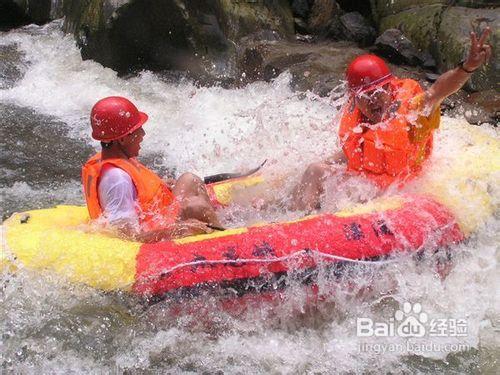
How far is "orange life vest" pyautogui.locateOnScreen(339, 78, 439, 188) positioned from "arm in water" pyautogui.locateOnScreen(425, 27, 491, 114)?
16 centimetres

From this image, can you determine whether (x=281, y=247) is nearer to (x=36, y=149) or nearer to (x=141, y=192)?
(x=141, y=192)

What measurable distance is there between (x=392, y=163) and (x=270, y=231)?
1.11m

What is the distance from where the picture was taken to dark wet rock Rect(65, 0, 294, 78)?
27.8 feet

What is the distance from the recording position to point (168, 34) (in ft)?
28.1

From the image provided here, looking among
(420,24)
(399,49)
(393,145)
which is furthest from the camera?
(420,24)

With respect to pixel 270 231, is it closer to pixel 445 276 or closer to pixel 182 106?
pixel 445 276

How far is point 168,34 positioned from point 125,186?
531 centimetres

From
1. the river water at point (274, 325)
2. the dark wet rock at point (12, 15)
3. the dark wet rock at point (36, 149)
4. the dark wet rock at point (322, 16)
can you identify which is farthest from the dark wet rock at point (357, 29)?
the dark wet rock at point (12, 15)

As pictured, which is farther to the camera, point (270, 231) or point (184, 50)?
point (184, 50)

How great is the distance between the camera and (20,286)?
3662mm

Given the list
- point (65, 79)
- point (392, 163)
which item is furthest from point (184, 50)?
point (392, 163)

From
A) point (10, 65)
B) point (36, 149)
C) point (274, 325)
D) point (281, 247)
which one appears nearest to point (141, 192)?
point (281, 247)

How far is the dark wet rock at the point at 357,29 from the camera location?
8969 millimetres

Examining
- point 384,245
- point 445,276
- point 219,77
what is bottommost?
point 219,77
